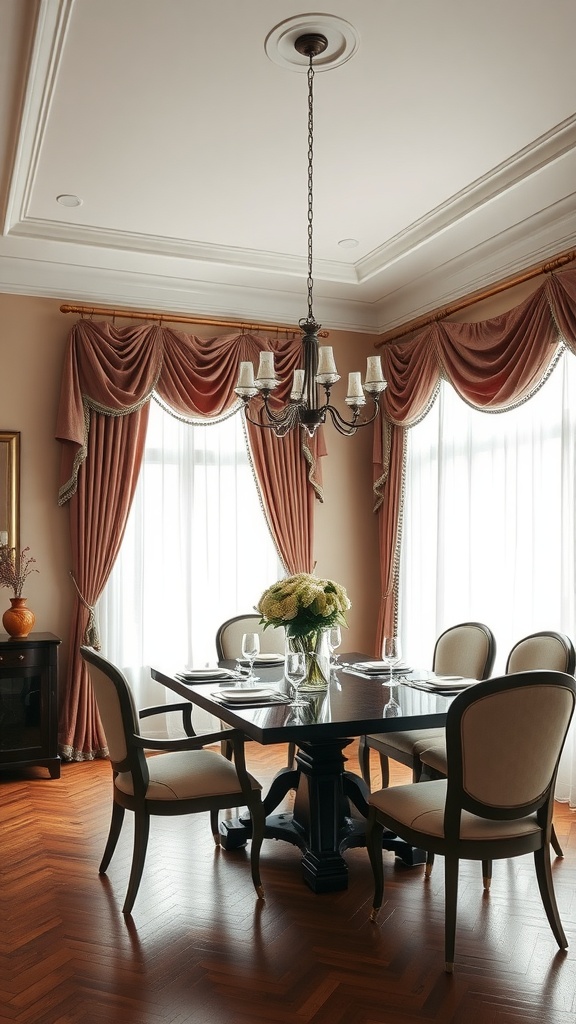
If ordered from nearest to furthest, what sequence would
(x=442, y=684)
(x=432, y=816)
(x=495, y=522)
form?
(x=432, y=816), (x=442, y=684), (x=495, y=522)

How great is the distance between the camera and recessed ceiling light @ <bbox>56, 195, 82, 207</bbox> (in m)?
4.49

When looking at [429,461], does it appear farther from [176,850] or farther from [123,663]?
[176,850]

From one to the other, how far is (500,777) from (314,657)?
1.07 m

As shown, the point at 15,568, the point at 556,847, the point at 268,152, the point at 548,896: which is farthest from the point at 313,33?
the point at 15,568

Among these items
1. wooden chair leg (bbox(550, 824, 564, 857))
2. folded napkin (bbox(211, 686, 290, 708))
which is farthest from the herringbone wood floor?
folded napkin (bbox(211, 686, 290, 708))

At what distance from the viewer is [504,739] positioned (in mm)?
2605

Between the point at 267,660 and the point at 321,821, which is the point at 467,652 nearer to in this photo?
the point at 267,660

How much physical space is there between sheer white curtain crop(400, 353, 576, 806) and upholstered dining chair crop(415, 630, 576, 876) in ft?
2.77

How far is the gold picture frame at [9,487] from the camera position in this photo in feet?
17.5

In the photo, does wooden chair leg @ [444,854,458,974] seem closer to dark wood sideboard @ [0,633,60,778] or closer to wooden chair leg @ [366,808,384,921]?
wooden chair leg @ [366,808,384,921]

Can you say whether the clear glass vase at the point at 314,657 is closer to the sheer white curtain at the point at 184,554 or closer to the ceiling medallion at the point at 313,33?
the ceiling medallion at the point at 313,33

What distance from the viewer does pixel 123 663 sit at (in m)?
5.68

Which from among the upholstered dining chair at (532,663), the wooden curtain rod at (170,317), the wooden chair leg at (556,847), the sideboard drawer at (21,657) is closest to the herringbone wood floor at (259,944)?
the wooden chair leg at (556,847)

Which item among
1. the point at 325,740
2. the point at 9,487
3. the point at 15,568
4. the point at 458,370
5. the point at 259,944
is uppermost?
the point at 458,370
